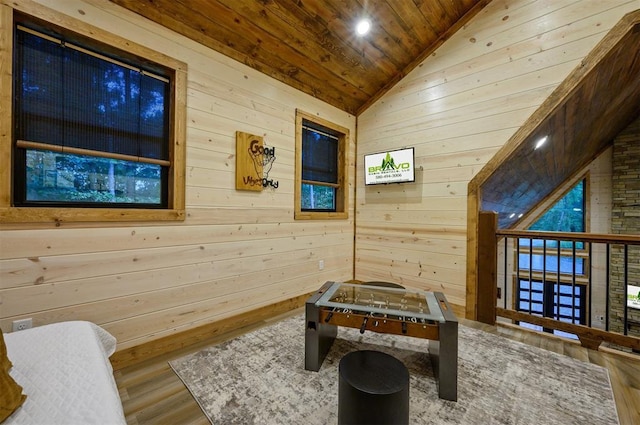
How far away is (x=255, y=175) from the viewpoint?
285 cm

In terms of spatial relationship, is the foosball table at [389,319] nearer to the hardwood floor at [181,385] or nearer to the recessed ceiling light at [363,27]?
the hardwood floor at [181,385]

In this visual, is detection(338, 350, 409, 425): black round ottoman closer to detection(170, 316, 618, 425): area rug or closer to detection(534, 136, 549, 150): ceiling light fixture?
detection(170, 316, 618, 425): area rug

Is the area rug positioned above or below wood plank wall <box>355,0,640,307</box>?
below

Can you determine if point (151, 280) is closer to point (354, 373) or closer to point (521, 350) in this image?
point (354, 373)

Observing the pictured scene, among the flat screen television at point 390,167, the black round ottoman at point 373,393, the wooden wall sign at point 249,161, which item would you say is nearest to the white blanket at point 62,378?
the black round ottoman at point 373,393

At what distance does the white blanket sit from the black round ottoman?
915 mm

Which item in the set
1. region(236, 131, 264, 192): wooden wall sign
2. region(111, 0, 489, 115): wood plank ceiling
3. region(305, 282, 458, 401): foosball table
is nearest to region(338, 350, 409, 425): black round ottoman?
region(305, 282, 458, 401): foosball table

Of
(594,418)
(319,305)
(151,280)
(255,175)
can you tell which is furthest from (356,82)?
(594,418)

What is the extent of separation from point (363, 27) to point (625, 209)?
22.1ft

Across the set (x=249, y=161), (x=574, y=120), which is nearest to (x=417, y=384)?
(x=249, y=161)

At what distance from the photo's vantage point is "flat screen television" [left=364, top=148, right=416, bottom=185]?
3461mm

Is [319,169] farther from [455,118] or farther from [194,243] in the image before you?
[194,243]

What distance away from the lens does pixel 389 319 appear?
1729 millimetres

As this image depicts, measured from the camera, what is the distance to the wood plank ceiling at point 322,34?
90.8 inches
